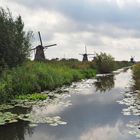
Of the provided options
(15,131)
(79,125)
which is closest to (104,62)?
(79,125)

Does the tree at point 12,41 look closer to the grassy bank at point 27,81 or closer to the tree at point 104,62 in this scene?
the grassy bank at point 27,81

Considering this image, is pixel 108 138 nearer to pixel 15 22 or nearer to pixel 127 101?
pixel 127 101

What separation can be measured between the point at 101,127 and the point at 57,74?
55.7ft

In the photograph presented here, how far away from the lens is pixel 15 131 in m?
12.4

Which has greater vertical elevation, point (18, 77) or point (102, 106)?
point (18, 77)

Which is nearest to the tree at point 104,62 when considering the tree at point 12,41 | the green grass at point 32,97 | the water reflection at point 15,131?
the tree at point 12,41

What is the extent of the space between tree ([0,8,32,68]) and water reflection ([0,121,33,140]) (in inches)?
392

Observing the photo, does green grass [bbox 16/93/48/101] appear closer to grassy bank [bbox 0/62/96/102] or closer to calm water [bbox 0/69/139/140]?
grassy bank [bbox 0/62/96/102]

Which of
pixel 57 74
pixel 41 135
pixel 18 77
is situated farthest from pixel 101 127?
pixel 57 74

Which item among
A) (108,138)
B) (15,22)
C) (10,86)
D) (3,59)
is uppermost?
(15,22)

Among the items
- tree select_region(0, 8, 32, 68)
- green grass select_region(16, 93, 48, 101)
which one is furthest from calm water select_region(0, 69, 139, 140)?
tree select_region(0, 8, 32, 68)

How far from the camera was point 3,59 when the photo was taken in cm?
2300

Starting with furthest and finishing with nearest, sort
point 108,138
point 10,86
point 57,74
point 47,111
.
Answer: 1. point 57,74
2. point 10,86
3. point 47,111
4. point 108,138

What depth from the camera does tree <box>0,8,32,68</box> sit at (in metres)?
23.7
